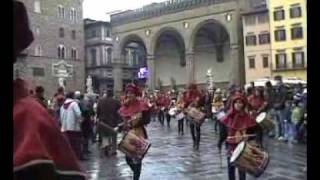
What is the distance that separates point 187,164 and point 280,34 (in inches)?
1808

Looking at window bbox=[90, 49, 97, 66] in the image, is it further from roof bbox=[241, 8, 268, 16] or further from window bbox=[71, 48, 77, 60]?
roof bbox=[241, 8, 268, 16]

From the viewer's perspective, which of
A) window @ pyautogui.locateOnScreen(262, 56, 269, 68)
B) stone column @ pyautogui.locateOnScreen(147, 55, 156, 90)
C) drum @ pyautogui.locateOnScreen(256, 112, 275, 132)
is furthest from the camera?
stone column @ pyautogui.locateOnScreen(147, 55, 156, 90)

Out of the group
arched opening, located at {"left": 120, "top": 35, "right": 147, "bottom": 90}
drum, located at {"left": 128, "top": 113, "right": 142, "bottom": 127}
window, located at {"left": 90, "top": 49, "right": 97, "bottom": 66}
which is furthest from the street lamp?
drum, located at {"left": 128, "top": 113, "right": 142, "bottom": 127}

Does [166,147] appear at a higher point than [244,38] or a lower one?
lower

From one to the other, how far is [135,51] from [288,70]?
30585mm

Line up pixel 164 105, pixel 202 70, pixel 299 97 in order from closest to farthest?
pixel 299 97 < pixel 164 105 < pixel 202 70

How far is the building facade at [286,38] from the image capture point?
55188mm

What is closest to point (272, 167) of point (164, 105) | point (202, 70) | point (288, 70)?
point (164, 105)

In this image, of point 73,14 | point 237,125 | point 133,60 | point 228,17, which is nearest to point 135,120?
point 237,125

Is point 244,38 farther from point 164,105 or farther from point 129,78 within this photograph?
point 164,105

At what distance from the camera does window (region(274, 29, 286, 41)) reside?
185ft

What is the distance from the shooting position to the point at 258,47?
5756cm

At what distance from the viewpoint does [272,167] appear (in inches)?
464
